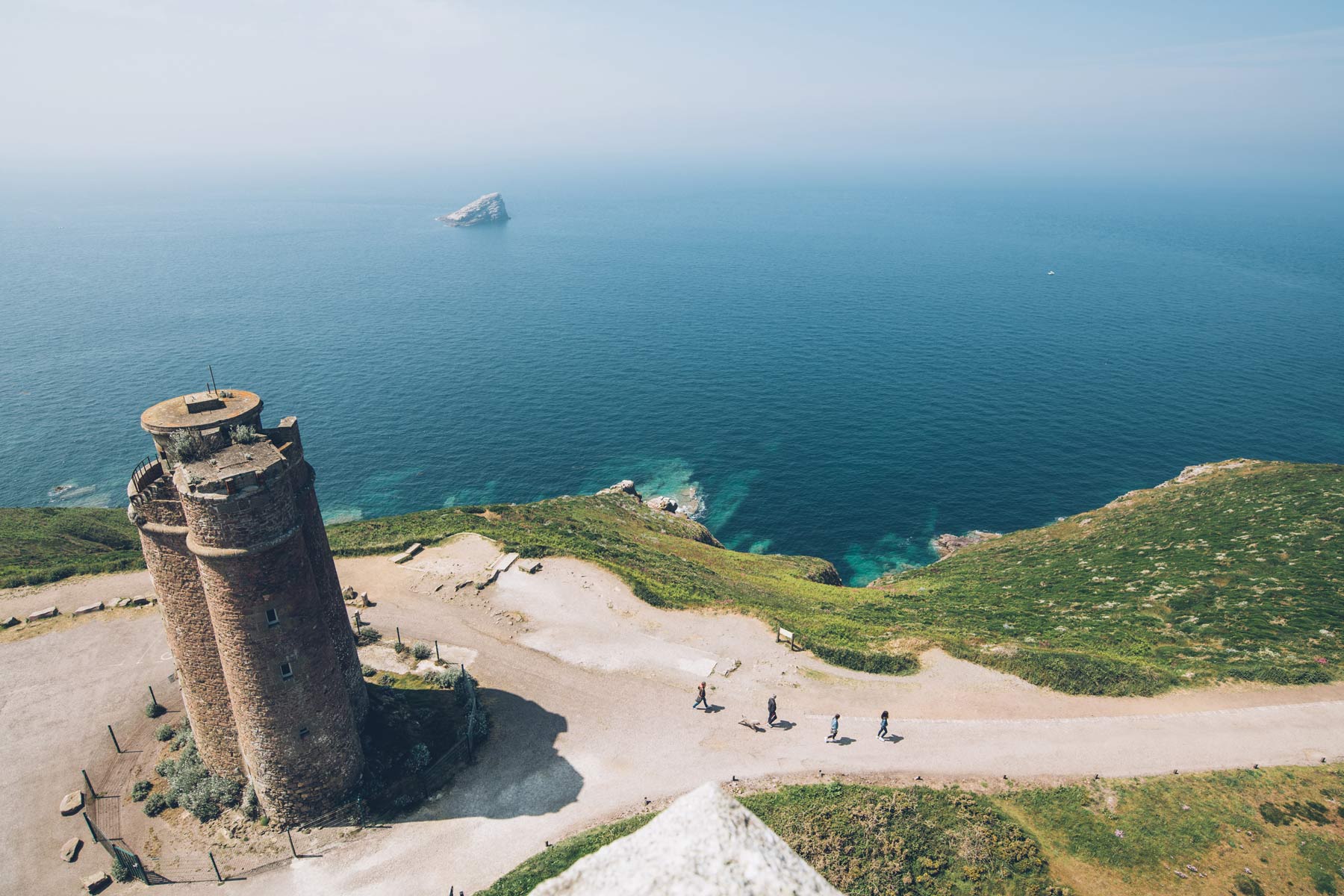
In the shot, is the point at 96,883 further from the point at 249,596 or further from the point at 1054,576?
the point at 1054,576

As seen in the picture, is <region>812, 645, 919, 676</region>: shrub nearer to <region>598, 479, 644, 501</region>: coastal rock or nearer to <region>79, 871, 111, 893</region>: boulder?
<region>79, 871, 111, 893</region>: boulder

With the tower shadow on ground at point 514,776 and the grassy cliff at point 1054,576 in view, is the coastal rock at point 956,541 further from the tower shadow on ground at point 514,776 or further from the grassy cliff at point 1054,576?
the tower shadow on ground at point 514,776

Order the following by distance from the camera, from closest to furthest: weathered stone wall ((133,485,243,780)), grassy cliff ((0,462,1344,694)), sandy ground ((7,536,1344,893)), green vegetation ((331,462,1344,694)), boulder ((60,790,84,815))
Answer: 1. weathered stone wall ((133,485,243,780))
2. sandy ground ((7,536,1344,893))
3. boulder ((60,790,84,815))
4. green vegetation ((331,462,1344,694))
5. grassy cliff ((0,462,1344,694))

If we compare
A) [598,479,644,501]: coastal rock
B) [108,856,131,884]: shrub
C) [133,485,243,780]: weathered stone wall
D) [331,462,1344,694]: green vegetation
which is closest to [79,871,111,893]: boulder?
[108,856,131,884]: shrub

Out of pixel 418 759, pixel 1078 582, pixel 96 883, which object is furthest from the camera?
pixel 1078 582

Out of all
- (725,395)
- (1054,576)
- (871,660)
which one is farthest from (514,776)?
(725,395)
